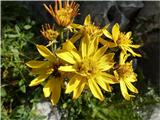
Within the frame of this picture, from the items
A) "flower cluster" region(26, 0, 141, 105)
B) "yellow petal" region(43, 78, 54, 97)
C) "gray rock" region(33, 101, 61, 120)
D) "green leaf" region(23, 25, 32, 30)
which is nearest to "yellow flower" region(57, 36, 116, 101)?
"flower cluster" region(26, 0, 141, 105)

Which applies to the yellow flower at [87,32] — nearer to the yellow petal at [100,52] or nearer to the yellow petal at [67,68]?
the yellow petal at [100,52]

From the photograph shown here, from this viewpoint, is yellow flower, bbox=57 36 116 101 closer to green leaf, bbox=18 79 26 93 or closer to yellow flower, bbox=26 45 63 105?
yellow flower, bbox=26 45 63 105

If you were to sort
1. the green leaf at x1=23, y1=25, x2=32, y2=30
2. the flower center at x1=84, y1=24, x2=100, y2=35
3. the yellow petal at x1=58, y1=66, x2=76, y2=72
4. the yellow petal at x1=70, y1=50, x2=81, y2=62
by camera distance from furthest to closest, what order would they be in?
the green leaf at x1=23, y1=25, x2=32, y2=30
the flower center at x1=84, y1=24, x2=100, y2=35
the yellow petal at x1=70, y1=50, x2=81, y2=62
the yellow petal at x1=58, y1=66, x2=76, y2=72

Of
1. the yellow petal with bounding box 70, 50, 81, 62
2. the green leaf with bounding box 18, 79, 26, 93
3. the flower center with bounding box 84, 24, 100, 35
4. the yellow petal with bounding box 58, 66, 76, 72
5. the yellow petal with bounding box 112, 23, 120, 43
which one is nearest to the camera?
the yellow petal with bounding box 58, 66, 76, 72

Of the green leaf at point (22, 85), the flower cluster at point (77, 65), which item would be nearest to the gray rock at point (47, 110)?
the green leaf at point (22, 85)

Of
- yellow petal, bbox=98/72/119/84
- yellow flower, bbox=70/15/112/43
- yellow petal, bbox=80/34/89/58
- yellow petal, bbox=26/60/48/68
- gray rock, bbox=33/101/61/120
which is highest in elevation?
yellow flower, bbox=70/15/112/43

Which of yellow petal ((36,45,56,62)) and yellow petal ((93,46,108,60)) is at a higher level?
yellow petal ((36,45,56,62))

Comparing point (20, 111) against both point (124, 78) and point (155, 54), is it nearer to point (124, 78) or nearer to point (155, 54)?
point (124, 78)

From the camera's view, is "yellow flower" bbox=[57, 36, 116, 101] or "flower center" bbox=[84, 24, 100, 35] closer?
"yellow flower" bbox=[57, 36, 116, 101]

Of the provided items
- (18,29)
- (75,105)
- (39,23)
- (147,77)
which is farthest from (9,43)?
(147,77)
